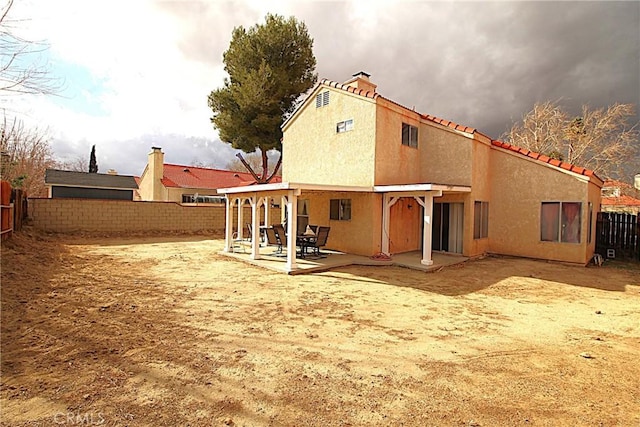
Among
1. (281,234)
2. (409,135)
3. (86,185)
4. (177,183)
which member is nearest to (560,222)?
(409,135)

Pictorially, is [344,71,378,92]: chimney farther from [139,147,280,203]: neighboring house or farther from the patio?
[139,147,280,203]: neighboring house

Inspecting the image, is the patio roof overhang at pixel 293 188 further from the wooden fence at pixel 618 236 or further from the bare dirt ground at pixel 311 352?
the wooden fence at pixel 618 236

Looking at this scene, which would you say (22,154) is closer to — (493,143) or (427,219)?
(427,219)

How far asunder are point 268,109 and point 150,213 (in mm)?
9633

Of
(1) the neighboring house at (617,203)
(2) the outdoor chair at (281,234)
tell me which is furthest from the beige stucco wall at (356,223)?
(1) the neighboring house at (617,203)

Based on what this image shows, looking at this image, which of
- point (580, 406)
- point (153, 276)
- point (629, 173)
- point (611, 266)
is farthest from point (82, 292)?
point (629, 173)

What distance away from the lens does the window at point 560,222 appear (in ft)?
36.0

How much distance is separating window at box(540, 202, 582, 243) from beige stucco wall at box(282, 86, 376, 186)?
6386mm

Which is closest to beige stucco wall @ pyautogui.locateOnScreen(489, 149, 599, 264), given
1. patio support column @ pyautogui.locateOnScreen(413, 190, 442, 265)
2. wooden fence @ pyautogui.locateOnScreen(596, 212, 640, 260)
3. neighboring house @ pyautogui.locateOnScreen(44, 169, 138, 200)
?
wooden fence @ pyautogui.locateOnScreen(596, 212, 640, 260)

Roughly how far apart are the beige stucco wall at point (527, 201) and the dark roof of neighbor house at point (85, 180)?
2846 cm

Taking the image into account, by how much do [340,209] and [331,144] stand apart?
2.75 meters

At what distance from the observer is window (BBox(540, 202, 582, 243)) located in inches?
432

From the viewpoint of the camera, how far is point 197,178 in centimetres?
3089

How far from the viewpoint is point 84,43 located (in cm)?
673
